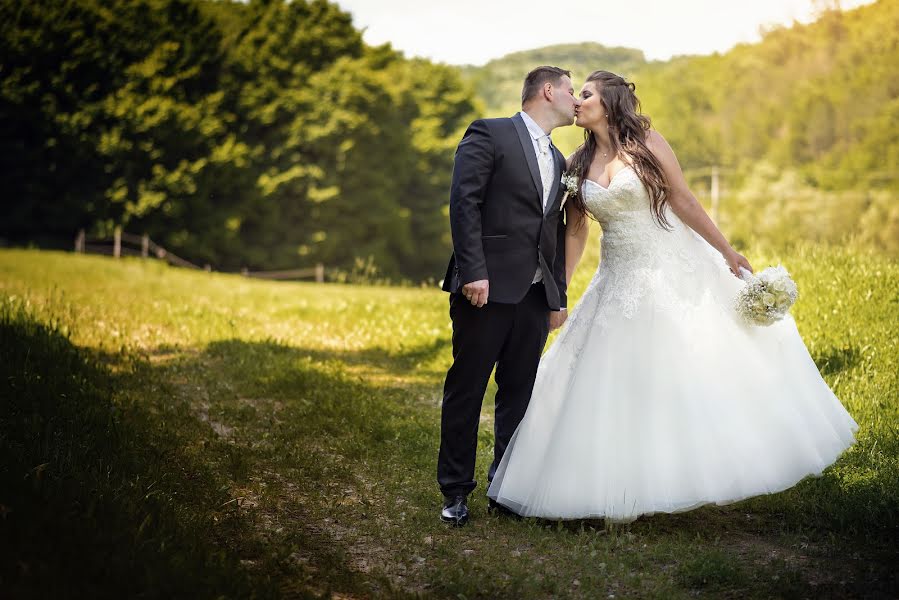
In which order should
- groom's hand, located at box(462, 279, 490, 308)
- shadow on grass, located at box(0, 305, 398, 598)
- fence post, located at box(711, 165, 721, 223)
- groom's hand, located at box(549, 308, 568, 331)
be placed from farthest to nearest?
fence post, located at box(711, 165, 721, 223) < groom's hand, located at box(549, 308, 568, 331) < groom's hand, located at box(462, 279, 490, 308) < shadow on grass, located at box(0, 305, 398, 598)

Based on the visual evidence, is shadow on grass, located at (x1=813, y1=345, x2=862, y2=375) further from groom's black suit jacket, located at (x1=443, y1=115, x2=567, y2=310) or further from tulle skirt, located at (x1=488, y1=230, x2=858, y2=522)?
groom's black suit jacket, located at (x1=443, y1=115, x2=567, y2=310)

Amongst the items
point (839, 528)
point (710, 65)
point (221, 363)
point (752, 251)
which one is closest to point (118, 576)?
point (839, 528)

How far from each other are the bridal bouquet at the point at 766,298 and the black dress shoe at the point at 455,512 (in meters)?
1.91

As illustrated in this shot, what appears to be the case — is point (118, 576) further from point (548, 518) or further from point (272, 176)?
point (272, 176)

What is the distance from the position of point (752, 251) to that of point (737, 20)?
41.2m

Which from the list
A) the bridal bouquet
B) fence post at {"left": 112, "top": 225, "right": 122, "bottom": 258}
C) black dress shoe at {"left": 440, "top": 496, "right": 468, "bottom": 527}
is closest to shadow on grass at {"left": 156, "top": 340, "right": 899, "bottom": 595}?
black dress shoe at {"left": 440, "top": 496, "right": 468, "bottom": 527}

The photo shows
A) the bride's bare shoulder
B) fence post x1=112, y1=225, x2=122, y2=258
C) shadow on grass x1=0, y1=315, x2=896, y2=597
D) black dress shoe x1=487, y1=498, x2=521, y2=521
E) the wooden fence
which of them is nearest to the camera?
shadow on grass x1=0, y1=315, x2=896, y2=597

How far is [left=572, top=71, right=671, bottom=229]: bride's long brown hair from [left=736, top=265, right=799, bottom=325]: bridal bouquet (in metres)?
0.58

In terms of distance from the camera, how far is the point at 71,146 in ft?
110

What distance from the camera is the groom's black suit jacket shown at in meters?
4.73

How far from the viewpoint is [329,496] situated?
18.0 feet

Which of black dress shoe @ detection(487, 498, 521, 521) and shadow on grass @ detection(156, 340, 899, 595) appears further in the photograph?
black dress shoe @ detection(487, 498, 521, 521)

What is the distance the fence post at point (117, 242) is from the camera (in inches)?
1262

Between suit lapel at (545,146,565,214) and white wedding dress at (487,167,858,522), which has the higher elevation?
suit lapel at (545,146,565,214)
